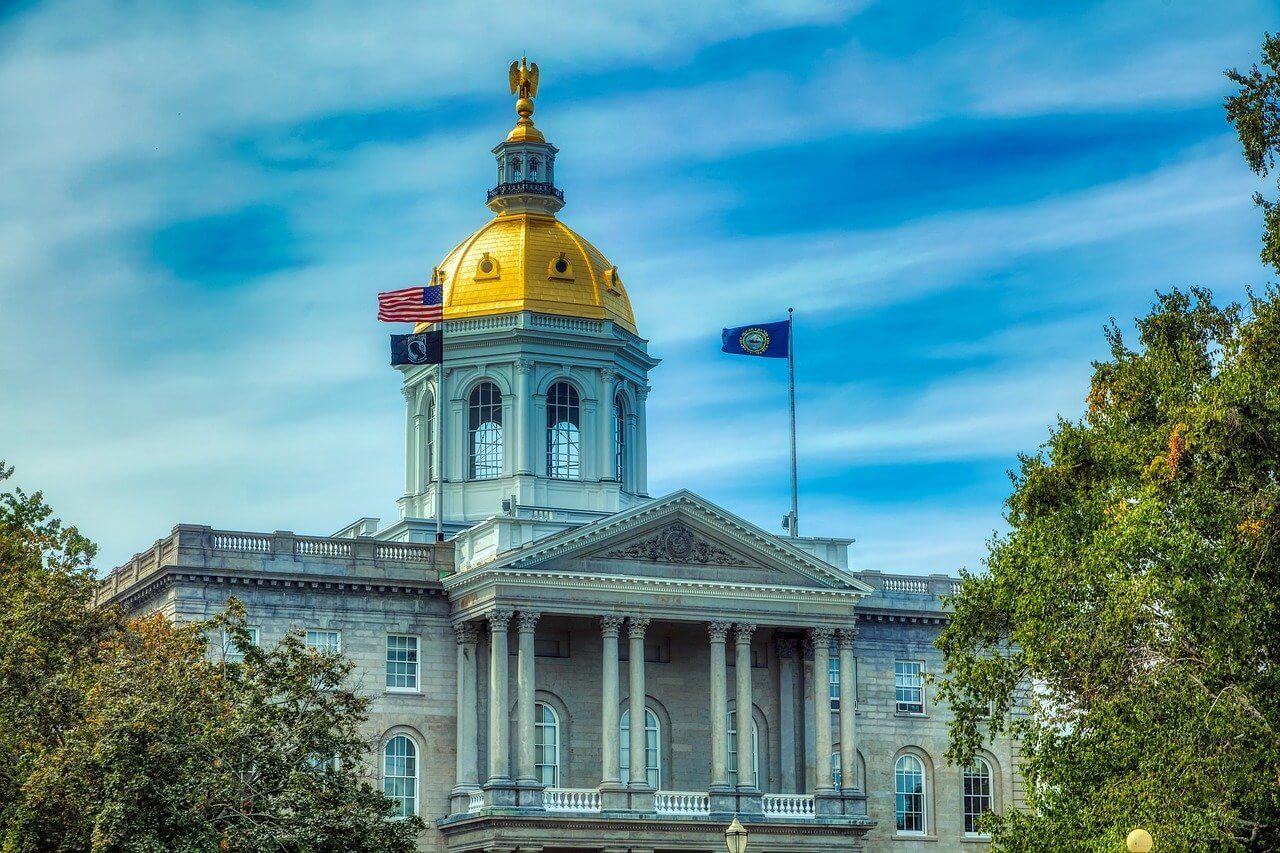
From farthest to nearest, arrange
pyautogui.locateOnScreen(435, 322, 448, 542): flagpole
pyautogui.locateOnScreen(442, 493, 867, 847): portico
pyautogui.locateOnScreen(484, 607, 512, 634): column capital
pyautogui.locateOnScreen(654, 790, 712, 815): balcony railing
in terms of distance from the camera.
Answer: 1. pyautogui.locateOnScreen(435, 322, 448, 542): flagpole
2. pyautogui.locateOnScreen(654, 790, 712, 815): balcony railing
3. pyautogui.locateOnScreen(442, 493, 867, 847): portico
4. pyautogui.locateOnScreen(484, 607, 512, 634): column capital

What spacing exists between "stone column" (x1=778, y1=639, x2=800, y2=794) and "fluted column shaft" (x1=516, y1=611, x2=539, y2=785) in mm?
9151

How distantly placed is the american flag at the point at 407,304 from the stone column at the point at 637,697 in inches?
468

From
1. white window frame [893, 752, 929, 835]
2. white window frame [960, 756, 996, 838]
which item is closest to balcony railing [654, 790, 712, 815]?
white window frame [893, 752, 929, 835]

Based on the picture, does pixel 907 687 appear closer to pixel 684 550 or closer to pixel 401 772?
pixel 684 550

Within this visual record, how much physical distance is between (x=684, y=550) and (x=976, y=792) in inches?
556

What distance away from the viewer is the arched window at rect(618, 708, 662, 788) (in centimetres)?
6769

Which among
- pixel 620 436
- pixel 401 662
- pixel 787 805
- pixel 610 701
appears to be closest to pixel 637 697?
pixel 610 701

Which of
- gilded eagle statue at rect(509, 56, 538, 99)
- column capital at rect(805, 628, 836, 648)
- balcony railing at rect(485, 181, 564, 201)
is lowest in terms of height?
column capital at rect(805, 628, 836, 648)

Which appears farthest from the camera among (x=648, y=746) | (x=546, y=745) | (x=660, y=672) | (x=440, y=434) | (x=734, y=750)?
(x=440, y=434)

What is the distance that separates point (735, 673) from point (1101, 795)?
25554mm

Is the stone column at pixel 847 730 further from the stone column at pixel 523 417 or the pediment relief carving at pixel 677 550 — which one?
the stone column at pixel 523 417

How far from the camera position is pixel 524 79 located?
80625 millimetres

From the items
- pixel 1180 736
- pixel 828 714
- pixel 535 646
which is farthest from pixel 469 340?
pixel 1180 736

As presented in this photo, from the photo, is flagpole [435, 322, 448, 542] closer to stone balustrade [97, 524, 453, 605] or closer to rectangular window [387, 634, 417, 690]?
stone balustrade [97, 524, 453, 605]
